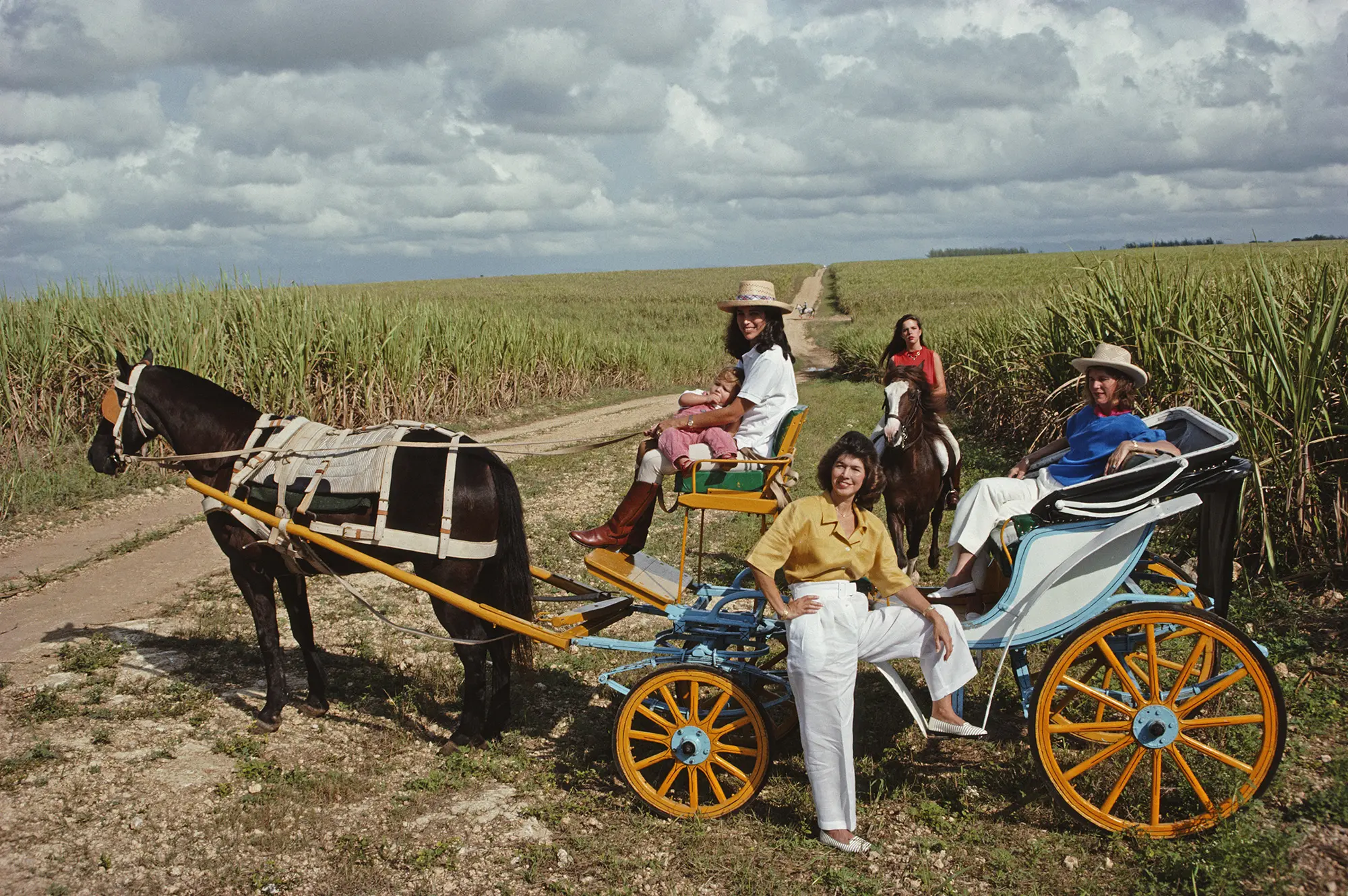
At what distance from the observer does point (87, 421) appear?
42.0 feet

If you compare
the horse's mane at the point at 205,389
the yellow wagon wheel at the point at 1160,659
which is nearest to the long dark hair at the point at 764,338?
the yellow wagon wheel at the point at 1160,659

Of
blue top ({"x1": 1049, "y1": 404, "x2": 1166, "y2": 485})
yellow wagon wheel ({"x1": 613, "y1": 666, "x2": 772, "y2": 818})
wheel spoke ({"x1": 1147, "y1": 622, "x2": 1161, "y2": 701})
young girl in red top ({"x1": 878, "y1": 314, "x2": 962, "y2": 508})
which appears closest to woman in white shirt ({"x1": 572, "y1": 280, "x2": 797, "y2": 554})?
yellow wagon wheel ({"x1": 613, "y1": 666, "x2": 772, "y2": 818})

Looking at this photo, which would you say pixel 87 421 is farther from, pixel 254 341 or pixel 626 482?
pixel 626 482

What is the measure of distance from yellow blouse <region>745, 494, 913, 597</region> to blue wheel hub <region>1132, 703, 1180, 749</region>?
1106 millimetres

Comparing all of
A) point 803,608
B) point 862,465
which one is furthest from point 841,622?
point 862,465

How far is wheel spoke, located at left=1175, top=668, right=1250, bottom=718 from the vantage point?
3.76 meters

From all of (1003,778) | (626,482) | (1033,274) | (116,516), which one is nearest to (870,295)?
(1033,274)

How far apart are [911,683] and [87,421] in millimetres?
12270

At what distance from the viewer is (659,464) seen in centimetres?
506

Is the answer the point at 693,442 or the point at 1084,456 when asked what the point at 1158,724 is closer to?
the point at 1084,456

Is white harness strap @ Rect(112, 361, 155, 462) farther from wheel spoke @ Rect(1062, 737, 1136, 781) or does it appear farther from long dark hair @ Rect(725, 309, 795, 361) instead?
wheel spoke @ Rect(1062, 737, 1136, 781)

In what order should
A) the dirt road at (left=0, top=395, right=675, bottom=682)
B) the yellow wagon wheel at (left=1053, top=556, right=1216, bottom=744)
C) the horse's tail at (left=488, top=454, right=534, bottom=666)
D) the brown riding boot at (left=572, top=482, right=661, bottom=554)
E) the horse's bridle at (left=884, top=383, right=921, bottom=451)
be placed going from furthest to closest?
the horse's bridle at (left=884, top=383, right=921, bottom=451)
the dirt road at (left=0, top=395, right=675, bottom=682)
the brown riding boot at (left=572, top=482, right=661, bottom=554)
the horse's tail at (left=488, top=454, right=534, bottom=666)
the yellow wagon wheel at (left=1053, top=556, right=1216, bottom=744)

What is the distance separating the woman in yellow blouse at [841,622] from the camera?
3.81 metres

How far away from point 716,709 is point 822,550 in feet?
2.88
